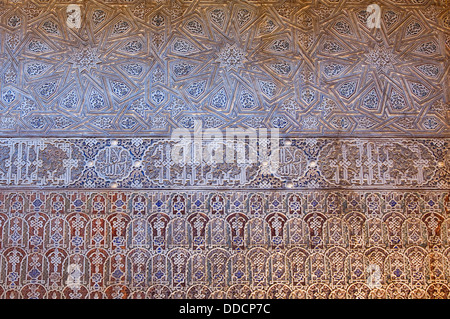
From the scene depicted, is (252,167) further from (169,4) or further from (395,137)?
(169,4)

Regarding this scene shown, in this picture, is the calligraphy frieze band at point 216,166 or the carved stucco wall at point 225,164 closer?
the carved stucco wall at point 225,164

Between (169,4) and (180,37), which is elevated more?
(169,4)

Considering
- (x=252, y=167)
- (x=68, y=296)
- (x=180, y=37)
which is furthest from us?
(x=180, y=37)

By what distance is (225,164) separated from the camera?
378 cm

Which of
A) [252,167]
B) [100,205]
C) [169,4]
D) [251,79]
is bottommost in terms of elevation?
[100,205]

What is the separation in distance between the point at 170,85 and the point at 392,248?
208 centimetres

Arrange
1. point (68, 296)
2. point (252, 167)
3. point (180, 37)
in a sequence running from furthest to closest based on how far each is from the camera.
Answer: point (180, 37), point (252, 167), point (68, 296)

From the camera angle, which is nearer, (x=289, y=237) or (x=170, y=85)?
(x=289, y=237)

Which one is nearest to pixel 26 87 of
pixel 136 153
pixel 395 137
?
pixel 136 153

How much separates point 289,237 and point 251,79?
1.27m

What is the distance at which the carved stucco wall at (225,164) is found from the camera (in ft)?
11.8

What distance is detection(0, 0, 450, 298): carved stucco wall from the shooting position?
3.60 meters

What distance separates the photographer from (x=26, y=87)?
12.9 ft

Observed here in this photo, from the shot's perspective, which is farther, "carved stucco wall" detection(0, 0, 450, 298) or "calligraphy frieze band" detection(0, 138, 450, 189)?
"calligraphy frieze band" detection(0, 138, 450, 189)
